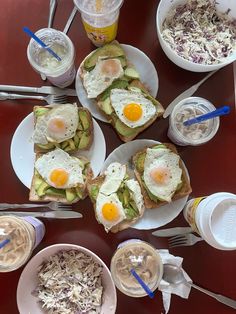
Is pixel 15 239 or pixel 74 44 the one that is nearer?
pixel 15 239

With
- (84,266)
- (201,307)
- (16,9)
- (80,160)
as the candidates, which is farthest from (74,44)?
(201,307)

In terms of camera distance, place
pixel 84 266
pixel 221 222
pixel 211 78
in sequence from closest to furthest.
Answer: pixel 221 222, pixel 84 266, pixel 211 78

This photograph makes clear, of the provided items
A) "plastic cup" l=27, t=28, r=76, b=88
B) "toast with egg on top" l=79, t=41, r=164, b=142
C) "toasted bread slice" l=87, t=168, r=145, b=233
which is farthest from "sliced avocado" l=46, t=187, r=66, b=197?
"plastic cup" l=27, t=28, r=76, b=88

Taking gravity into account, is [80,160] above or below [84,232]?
above

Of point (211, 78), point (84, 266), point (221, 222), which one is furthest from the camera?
point (211, 78)

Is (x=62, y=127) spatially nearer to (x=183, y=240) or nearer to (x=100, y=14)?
(x=100, y=14)

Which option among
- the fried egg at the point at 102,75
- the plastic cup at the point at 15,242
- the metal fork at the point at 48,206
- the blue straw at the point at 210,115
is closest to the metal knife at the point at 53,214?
the metal fork at the point at 48,206

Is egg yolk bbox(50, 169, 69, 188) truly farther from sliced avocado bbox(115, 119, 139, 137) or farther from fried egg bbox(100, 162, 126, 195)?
sliced avocado bbox(115, 119, 139, 137)

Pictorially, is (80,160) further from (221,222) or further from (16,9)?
(16,9)
